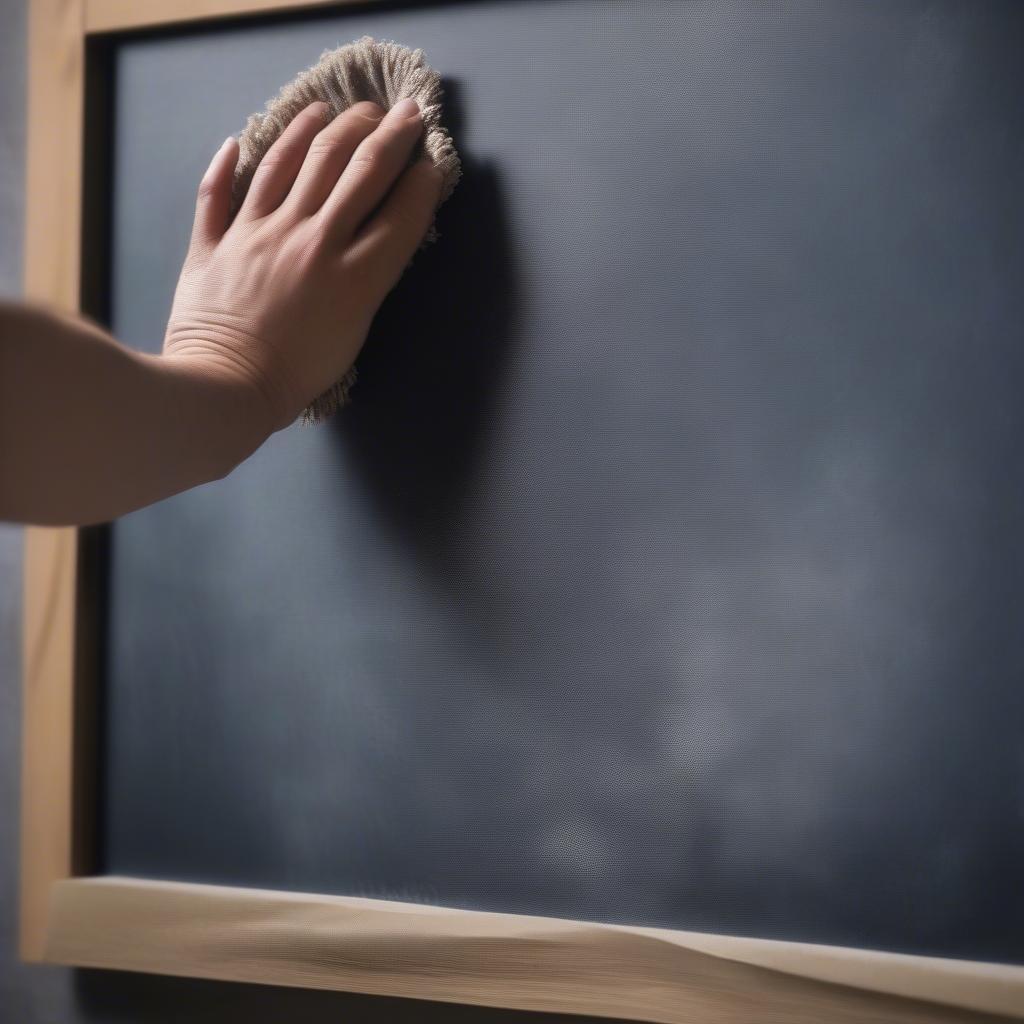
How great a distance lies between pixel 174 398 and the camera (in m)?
0.46

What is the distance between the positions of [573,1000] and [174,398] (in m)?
0.34

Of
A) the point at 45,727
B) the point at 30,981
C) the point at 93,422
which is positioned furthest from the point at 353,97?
the point at 30,981

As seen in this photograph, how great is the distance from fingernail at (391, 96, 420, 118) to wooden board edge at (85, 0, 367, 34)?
0.07 metres

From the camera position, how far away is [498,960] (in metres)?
0.53

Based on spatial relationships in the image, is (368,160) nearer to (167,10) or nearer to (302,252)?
(302,252)

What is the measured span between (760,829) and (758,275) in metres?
0.27

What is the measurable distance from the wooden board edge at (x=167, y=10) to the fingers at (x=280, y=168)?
0.25 ft

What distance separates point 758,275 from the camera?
536mm

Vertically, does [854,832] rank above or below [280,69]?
below

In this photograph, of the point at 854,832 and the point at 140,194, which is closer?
the point at 854,832

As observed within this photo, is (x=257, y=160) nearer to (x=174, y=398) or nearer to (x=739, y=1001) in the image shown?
(x=174, y=398)

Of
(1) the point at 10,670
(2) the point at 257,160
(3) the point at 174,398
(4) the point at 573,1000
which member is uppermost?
(2) the point at 257,160

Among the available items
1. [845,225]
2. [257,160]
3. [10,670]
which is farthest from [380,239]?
[10,670]

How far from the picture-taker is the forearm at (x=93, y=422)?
15.0 inches
